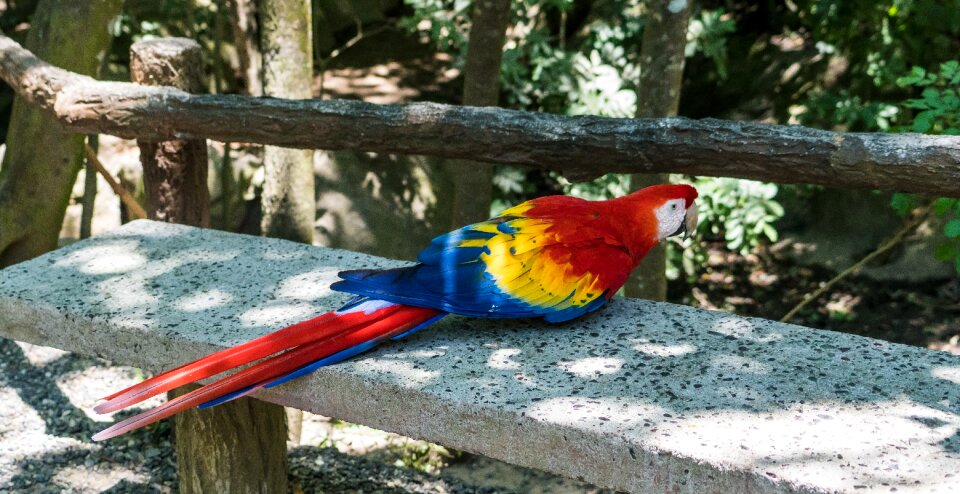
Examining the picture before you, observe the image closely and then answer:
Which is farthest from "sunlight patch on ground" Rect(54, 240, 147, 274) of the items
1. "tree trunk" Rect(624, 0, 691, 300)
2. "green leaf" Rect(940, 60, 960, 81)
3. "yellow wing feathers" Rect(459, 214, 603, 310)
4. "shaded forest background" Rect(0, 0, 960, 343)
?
"green leaf" Rect(940, 60, 960, 81)

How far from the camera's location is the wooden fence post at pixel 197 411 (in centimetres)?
293

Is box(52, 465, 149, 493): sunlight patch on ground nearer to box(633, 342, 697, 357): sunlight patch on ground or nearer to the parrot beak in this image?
box(633, 342, 697, 357): sunlight patch on ground

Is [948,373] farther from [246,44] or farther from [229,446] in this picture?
[246,44]

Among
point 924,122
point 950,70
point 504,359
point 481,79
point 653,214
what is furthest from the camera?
point 481,79

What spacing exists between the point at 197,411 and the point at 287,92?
1.82 meters

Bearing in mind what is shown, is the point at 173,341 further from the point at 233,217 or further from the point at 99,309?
the point at 233,217

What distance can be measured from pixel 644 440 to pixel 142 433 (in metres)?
2.66

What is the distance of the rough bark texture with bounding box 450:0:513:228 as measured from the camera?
4.25 meters

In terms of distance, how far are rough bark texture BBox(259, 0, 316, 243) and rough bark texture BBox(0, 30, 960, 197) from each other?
1.08 metres

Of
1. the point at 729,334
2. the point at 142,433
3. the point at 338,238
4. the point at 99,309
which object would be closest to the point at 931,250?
the point at 338,238

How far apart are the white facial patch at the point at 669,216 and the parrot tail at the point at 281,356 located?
24.5 inches

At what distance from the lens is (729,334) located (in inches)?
93.4

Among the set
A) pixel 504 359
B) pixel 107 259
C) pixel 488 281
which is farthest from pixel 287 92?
pixel 504 359

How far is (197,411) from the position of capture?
2.88m
